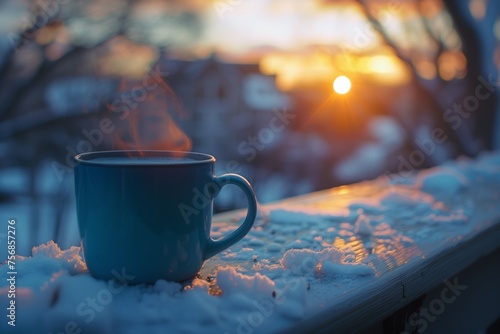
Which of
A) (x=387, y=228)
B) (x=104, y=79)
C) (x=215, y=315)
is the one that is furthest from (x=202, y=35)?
(x=215, y=315)

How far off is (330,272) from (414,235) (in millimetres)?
254

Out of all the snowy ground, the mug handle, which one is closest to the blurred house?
the snowy ground

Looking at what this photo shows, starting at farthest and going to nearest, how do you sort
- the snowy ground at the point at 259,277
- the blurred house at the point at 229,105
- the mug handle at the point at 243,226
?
the blurred house at the point at 229,105 < the mug handle at the point at 243,226 < the snowy ground at the point at 259,277

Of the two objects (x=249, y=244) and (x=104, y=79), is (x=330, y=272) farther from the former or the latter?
(x=104, y=79)

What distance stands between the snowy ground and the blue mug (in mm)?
22

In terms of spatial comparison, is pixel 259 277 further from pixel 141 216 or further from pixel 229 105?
pixel 229 105

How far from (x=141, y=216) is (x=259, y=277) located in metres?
0.14

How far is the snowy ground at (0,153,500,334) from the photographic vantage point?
15.3 inches

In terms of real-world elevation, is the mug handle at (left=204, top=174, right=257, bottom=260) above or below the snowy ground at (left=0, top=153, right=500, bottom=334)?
above

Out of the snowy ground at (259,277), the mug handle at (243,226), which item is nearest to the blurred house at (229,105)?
the snowy ground at (259,277)

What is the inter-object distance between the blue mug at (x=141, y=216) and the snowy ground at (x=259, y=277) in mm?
22

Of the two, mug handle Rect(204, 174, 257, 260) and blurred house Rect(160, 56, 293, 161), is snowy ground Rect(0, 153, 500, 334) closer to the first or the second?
mug handle Rect(204, 174, 257, 260)

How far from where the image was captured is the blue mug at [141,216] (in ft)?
1.41

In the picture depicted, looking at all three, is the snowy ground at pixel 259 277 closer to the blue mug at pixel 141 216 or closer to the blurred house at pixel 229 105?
the blue mug at pixel 141 216
